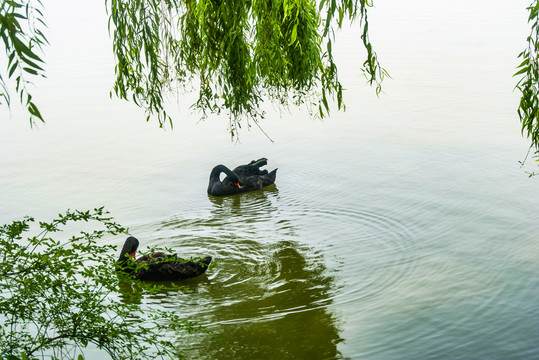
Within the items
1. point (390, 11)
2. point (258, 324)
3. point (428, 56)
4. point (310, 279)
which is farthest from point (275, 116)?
point (390, 11)

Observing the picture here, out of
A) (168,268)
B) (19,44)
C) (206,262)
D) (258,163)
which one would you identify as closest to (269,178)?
(258,163)

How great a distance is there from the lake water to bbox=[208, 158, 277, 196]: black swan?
180 millimetres

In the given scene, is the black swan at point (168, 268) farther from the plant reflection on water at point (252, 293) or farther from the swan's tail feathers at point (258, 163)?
the swan's tail feathers at point (258, 163)

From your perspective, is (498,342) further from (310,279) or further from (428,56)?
(428,56)

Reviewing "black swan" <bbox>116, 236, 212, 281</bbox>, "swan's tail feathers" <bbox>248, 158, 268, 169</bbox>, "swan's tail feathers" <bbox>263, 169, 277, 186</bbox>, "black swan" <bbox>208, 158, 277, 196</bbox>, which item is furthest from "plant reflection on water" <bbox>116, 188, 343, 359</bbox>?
"swan's tail feathers" <bbox>248, 158, 268, 169</bbox>

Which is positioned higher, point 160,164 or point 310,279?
point 160,164

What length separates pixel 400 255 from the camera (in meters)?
8.00

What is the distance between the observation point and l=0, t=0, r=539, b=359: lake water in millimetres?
6555

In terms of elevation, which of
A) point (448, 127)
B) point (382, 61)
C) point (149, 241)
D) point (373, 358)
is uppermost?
point (382, 61)

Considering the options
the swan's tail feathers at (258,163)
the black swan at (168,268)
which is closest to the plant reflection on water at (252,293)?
the black swan at (168,268)

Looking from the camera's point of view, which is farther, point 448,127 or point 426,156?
point 448,127

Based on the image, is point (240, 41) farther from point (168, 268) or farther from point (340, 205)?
point (340, 205)

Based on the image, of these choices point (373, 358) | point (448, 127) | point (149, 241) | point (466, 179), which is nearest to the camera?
point (373, 358)

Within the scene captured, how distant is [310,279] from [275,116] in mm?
6911
